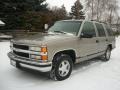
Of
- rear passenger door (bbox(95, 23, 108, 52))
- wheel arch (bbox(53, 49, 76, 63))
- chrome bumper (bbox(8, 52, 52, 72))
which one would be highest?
rear passenger door (bbox(95, 23, 108, 52))

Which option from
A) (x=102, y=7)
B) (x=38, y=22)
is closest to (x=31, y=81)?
(x=38, y=22)

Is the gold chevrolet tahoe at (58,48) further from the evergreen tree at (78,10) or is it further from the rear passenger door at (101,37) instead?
the evergreen tree at (78,10)

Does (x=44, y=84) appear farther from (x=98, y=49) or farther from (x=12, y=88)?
(x=98, y=49)

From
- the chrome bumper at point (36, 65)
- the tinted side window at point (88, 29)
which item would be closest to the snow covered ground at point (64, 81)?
the chrome bumper at point (36, 65)

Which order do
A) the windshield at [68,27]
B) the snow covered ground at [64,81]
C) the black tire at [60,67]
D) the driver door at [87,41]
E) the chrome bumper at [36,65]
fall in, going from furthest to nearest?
the windshield at [68,27] → the driver door at [87,41] → the black tire at [60,67] → the snow covered ground at [64,81] → the chrome bumper at [36,65]

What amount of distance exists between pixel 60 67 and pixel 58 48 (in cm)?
65

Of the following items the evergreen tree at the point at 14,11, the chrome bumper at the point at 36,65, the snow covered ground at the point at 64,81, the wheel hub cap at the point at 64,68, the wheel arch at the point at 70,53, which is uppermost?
the evergreen tree at the point at 14,11

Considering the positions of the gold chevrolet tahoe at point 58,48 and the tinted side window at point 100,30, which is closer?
the gold chevrolet tahoe at point 58,48

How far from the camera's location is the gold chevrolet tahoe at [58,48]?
429 centimetres

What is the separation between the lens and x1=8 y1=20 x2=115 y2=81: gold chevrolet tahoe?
14.1ft

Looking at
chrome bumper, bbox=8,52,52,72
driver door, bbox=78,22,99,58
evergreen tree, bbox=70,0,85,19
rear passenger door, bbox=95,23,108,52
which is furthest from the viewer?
evergreen tree, bbox=70,0,85,19

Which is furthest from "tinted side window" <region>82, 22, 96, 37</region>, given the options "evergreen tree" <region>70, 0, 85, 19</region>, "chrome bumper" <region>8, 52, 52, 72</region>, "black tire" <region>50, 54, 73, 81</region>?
"evergreen tree" <region>70, 0, 85, 19</region>

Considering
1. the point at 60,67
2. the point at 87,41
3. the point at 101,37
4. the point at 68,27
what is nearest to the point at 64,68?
the point at 60,67

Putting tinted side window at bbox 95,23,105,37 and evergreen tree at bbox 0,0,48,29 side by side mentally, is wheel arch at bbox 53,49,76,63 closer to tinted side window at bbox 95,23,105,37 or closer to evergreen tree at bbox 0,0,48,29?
tinted side window at bbox 95,23,105,37
